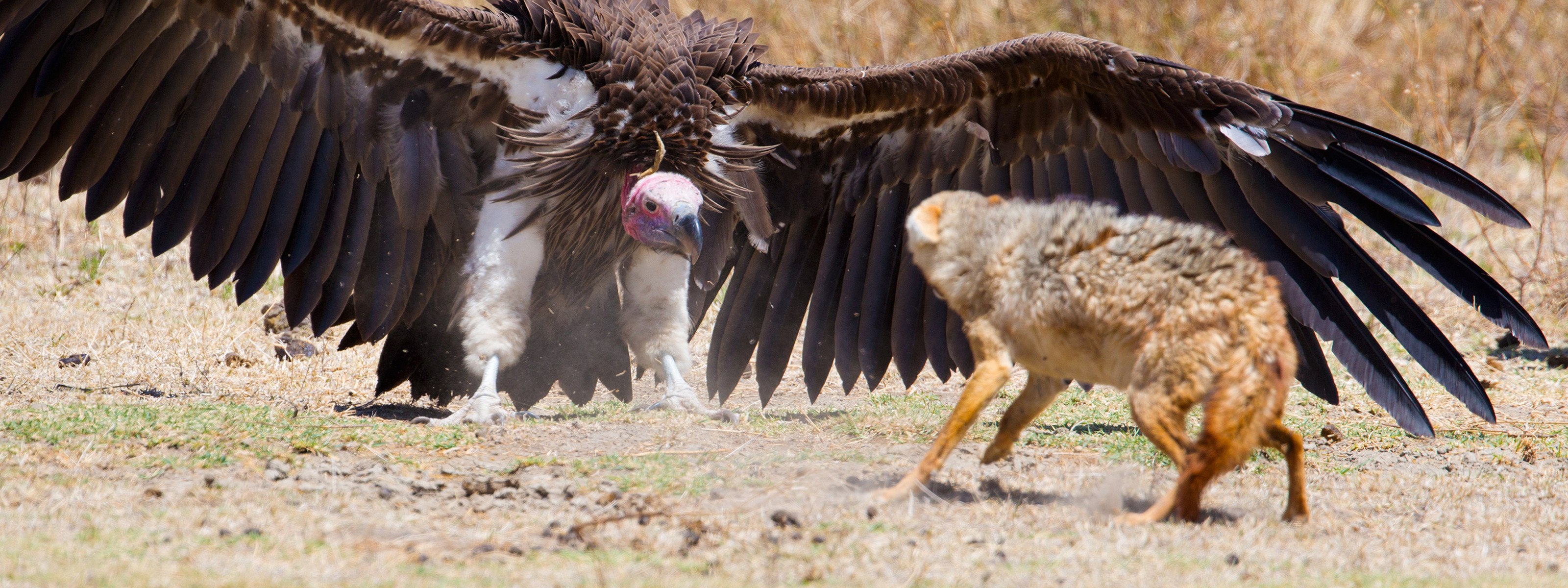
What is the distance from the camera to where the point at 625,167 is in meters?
4.89

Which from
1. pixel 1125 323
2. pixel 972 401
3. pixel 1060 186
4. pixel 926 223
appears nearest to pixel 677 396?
pixel 1060 186

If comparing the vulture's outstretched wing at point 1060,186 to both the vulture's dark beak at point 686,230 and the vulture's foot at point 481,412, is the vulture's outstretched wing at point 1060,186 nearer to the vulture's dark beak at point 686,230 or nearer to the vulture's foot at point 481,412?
the vulture's dark beak at point 686,230

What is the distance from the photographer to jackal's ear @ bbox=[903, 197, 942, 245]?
3.39m

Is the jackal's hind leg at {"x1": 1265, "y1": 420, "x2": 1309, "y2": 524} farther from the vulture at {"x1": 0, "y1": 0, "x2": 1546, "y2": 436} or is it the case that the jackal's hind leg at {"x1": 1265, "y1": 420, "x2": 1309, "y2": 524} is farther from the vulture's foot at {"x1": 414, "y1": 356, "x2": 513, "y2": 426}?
the vulture's foot at {"x1": 414, "y1": 356, "x2": 513, "y2": 426}

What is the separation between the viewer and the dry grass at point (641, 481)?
276cm

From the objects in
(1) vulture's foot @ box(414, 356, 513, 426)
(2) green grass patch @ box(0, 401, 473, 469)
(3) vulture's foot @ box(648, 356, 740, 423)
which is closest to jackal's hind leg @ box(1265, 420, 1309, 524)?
(3) vulture's foot @ box(648, 356, 740, 423)

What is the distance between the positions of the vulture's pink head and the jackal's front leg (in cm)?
167

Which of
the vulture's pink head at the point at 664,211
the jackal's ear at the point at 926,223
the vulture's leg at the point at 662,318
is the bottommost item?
the vulture's leg at the point at 662,318

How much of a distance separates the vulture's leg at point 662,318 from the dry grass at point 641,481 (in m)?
0.28

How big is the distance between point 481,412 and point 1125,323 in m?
2.45

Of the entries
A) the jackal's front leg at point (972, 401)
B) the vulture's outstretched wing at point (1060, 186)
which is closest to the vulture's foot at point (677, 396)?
the vulture's outstretched wing at point (1060, 186)

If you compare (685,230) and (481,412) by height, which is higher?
(685,230)

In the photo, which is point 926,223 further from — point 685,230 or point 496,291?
point 496,291

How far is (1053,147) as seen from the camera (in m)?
5.03
